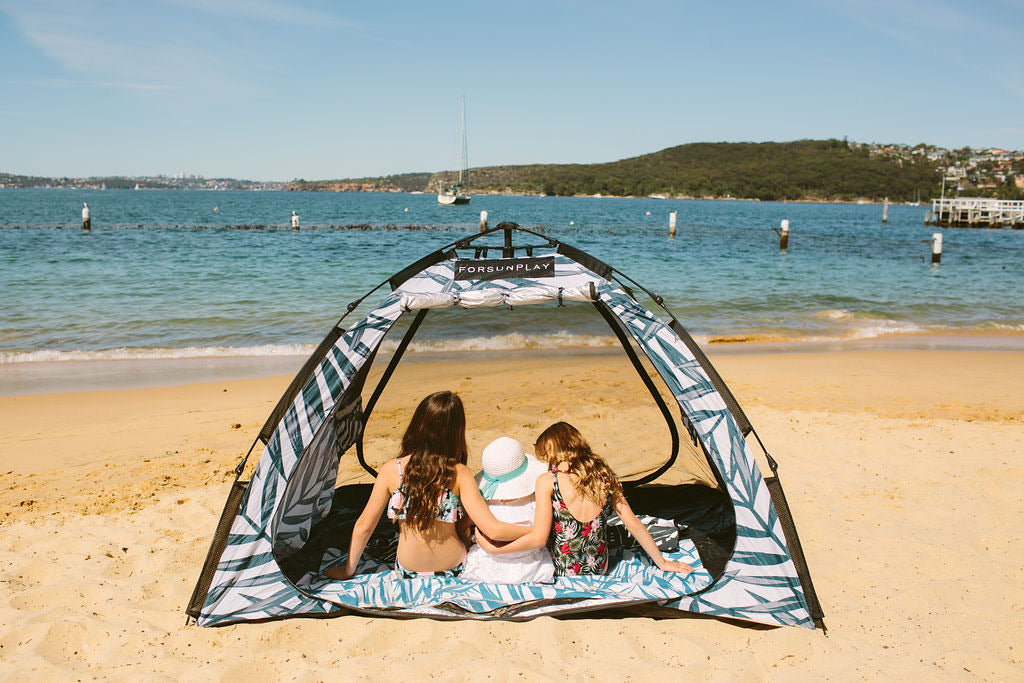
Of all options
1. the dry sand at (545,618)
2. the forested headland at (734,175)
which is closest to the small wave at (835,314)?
the dry sand at (545,618)

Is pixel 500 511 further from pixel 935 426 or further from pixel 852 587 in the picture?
pixel 935 426

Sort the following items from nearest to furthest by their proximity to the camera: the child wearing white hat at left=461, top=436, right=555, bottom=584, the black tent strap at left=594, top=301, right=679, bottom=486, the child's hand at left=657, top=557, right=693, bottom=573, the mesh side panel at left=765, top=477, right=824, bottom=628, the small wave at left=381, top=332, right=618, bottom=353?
1. the mesh side panel at left=765, top=477, right=824, bottom=628
2. the child wearing white hat at left=461, top=436, right=555, bottom=584
3. the child's hand at left=657, top=557, right=693, bottom=573
4. the black tent strap at left=594, top=301, right=679, bottom=486
5. the small wave at left=381, top=332, right=618, bottom=353

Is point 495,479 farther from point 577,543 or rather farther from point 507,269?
point 507,269

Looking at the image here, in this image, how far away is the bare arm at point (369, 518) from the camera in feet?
11.4

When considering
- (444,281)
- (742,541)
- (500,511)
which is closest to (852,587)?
(742,541)

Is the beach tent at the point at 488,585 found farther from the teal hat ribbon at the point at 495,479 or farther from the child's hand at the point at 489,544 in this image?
the teal hat ribbon at the point at 495,479

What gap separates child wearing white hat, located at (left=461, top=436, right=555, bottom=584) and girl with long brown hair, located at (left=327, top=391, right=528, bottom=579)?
109mm

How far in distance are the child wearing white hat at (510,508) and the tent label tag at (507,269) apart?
91 cm

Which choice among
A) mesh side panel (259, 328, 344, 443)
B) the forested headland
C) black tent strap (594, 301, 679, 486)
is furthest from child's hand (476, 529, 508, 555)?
the forested headland

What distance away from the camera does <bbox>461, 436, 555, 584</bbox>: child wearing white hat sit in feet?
11.6

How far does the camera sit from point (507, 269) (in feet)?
12.7

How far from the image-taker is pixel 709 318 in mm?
14172

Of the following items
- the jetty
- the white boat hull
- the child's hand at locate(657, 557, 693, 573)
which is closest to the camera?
the child's hand at locate(657, 557, 693, 573)

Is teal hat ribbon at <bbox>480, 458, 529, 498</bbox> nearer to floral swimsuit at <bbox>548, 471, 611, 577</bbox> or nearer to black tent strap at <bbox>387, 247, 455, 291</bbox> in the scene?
floral swimsuit at <bbox>548, 471, 611, 577</bbox>
